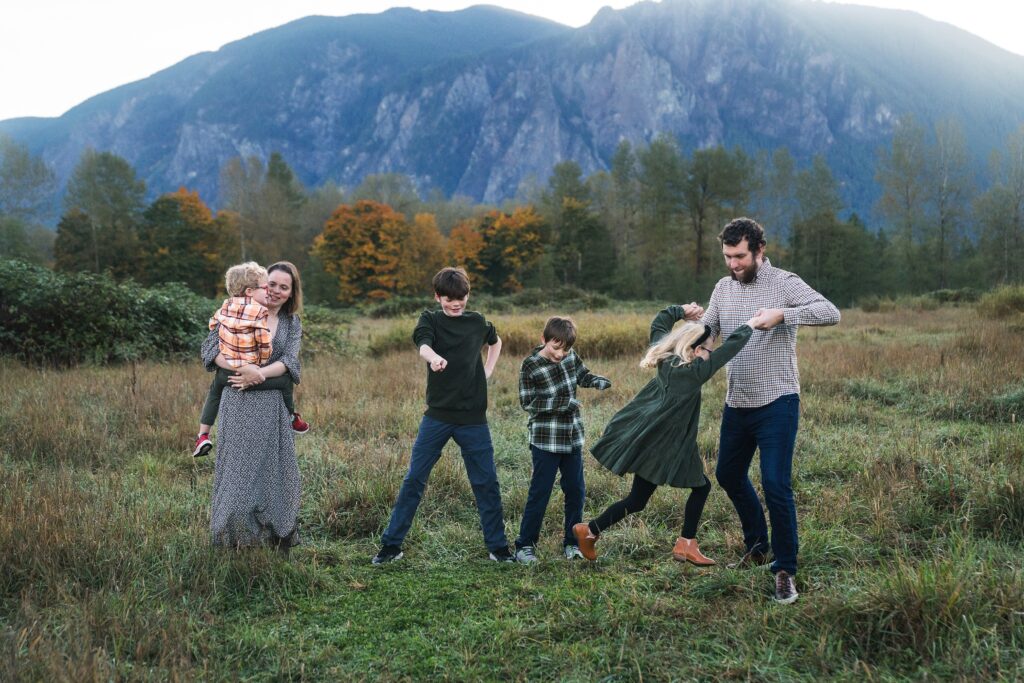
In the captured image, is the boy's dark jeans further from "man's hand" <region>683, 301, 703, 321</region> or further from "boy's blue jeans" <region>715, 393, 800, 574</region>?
"boy's blue jeans" <region>715, 393, 800, 574</region>

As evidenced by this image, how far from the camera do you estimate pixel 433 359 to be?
4168 mm

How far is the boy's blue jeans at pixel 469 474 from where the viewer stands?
15.0ft

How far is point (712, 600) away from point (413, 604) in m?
1.69

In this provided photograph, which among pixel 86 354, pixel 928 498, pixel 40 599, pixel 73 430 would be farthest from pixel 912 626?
pixel 86 354

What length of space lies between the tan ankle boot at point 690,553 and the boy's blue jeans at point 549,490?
65 centimetres

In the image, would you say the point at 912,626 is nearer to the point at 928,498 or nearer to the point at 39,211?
the point at 928,498

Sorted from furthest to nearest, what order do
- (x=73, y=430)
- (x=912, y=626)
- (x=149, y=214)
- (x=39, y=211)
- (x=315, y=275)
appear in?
(x=39, y=211), (x=315, y=275), (x=149, y=214), (x=73, y=430), (x=912, y=626)

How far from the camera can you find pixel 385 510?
5.50 meters

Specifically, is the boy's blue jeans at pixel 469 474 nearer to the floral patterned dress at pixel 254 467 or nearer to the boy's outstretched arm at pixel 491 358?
the boy's outstretched arm at pixel 491 358

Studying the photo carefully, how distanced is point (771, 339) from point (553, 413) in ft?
4.64

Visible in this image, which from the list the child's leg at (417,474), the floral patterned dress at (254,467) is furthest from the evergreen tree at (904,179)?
the floral patterned dress at (254,467)

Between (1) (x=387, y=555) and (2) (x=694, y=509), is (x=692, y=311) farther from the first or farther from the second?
(1) (x=387, y=555)

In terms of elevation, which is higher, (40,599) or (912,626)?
(912,626)

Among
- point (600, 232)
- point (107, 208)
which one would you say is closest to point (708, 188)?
Answer: point (600, 232)
